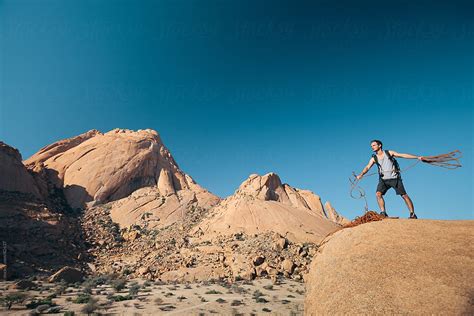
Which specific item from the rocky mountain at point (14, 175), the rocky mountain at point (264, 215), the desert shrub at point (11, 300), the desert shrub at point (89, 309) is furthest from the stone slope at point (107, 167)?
the desert shrub at point (89, 309)

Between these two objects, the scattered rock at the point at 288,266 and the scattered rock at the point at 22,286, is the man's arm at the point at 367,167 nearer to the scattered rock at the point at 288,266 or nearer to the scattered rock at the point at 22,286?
the scattered rock at the point at 22,286

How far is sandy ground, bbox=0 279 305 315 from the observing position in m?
16.2

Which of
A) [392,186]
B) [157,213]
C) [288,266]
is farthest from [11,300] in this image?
[157,213]

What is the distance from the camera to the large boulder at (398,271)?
292cm

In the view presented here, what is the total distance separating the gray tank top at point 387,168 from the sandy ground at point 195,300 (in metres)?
13.9

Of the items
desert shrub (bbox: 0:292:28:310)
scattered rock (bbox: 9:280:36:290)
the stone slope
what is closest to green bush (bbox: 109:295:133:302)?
desert shrub (bbox: 0:292:28:310)

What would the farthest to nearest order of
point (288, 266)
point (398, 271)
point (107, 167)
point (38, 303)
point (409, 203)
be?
1. point (107, 167)
2. point (288, 266)
3. point (38, 303)
4. point (409, 203)
5. point (398, 271)

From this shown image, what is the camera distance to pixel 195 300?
63.3 feet

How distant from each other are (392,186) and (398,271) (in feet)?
7.19

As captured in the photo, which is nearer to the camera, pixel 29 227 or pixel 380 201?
pixel 380 201

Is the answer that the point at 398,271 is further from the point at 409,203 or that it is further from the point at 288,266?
the point at 288,266

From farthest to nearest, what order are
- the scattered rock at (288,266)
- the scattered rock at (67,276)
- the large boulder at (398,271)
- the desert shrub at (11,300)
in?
the scattered rock at (288,266) → the scattered rock at (67,276) → the desert shrub at (11,300) → the large boulder at (398,271)

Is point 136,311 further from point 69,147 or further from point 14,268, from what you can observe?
point 69,147

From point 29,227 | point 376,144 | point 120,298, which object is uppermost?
point 29,227
